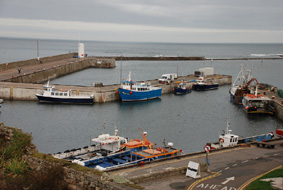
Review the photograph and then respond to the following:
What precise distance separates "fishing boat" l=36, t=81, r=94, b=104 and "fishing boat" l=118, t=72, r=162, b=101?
7.39 m

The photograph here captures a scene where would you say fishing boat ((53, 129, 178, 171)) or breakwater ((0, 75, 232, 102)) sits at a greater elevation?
breakwater ((0, 75, 232, 102))

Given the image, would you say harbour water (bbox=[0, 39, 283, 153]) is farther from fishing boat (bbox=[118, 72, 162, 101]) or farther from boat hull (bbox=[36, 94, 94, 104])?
fishing boat (bbox=[118, 72, 162, 101])

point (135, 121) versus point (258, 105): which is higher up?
point (258, 105)

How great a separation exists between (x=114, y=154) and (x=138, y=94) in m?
41.7

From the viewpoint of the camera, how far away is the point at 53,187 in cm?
1366

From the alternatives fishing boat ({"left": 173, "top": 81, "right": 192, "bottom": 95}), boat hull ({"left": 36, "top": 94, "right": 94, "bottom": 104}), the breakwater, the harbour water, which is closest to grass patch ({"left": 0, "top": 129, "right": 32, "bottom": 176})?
the harbour water

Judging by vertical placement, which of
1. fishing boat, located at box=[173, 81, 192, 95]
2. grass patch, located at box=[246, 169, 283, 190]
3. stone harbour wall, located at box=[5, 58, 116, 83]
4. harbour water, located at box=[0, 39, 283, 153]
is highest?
stone harbour wall, located at box=[5, 58, 116, 83]

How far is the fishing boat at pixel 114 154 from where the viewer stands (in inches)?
1134

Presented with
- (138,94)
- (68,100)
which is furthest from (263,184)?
(138,94)

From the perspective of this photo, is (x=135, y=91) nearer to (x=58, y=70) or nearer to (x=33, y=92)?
(x=33, y=92)

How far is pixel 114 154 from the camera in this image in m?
31.4

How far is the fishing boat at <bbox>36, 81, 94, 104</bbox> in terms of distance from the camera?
6544 cm

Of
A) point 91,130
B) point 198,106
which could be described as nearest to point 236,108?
point 198,106

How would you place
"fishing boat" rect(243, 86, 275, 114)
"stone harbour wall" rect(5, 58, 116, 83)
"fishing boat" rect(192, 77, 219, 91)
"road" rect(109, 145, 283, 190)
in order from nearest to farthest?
"road" rect(109, 145, 283, 190) < "fishing boat" rect(243, 86, 275, 114) < "stone harbour wall" rect(5, 58, 116, 83) < "fishing boat" rect(192, 77, 219, 91)
